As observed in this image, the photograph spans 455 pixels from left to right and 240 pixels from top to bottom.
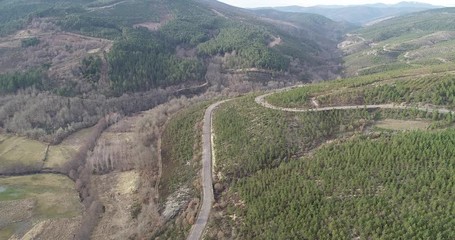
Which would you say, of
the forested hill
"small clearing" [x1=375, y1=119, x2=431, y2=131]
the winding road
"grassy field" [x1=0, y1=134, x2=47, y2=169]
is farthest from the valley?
the forested hill

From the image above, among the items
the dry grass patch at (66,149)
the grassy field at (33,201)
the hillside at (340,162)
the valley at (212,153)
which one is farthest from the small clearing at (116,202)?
the hillside at (340,162)

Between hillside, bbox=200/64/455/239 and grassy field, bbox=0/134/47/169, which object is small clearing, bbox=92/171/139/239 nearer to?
hillside, bbox=200/64/455/239

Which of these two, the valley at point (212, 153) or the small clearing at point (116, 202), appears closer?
the valley at point (212, 153)

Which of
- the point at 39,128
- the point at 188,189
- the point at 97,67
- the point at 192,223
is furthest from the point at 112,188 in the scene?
the point at 97,67

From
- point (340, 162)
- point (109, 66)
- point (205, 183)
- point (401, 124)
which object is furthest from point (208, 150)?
point (109, 66)

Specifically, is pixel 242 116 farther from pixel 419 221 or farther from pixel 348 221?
pixel 419 221

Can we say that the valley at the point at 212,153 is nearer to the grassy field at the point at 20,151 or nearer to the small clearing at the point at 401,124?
the small clearing at the point at 401,124
